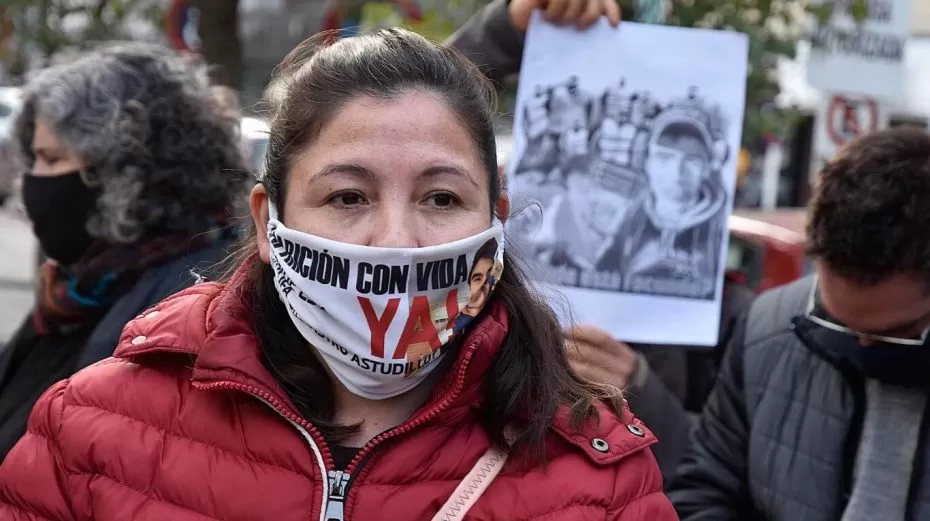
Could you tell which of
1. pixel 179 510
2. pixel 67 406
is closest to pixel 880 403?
pixel 179 510

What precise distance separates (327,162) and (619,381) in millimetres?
1022

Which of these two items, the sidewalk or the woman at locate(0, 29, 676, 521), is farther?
the sidewalk

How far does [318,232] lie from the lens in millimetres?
1726

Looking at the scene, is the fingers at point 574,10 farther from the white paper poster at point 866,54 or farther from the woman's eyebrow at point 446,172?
the white paper poster at point 866,54

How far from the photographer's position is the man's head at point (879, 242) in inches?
94.4

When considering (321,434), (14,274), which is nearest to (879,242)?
(321,434)

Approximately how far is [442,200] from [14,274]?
512 inches

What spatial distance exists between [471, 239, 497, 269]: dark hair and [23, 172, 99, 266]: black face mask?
57.5 inches

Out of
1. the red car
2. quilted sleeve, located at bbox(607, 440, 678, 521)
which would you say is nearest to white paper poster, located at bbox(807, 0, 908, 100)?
the red car

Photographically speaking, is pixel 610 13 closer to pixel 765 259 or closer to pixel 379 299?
pixel 379 299

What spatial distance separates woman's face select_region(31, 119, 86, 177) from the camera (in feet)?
9.32

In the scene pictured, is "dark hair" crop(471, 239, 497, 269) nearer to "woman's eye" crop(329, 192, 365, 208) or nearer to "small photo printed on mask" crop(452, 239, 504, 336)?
"small photo printed on mask" crop(452, 239, 504, 336)

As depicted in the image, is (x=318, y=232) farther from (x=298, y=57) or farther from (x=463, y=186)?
(x=298, y=57)

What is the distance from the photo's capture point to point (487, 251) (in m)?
1.78
